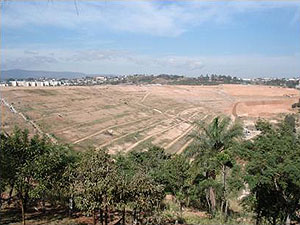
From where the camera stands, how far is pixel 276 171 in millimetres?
14469

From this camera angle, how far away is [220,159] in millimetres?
22312

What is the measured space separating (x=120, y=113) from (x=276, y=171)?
200ft

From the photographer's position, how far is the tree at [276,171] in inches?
569

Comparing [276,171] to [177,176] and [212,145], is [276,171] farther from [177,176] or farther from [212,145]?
[177,176]

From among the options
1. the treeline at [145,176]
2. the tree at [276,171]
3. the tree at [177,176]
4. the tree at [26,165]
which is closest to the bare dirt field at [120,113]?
the tree at [177,176]

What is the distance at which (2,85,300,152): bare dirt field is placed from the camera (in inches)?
2121

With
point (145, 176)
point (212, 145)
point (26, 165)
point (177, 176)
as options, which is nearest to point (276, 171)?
point (145, 176)

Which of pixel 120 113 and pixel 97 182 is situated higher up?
pixel 97 182

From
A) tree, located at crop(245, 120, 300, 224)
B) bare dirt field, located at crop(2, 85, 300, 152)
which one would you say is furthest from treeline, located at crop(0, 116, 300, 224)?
bare dirt field, located at crop(2, 85, 300, 152)

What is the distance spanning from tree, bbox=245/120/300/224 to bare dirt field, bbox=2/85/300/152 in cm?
3204

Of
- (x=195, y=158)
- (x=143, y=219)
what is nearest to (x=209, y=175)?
(x=195, y=158)

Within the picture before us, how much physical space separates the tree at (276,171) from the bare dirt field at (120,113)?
32.0 m

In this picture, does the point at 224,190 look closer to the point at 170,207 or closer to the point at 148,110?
the point at 170,207

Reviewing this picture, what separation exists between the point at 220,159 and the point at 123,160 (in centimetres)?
854
